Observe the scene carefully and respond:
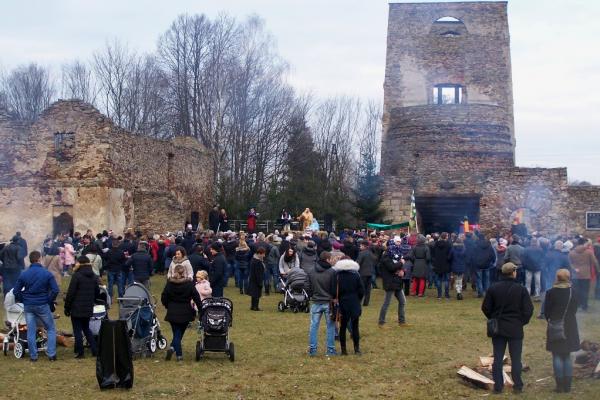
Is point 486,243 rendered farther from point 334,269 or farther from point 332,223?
point 332,223

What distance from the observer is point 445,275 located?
20.0 m

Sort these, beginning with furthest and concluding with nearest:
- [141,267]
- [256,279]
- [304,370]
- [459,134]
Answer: [459,134] → [256,279] → [141,267] → [304,370]

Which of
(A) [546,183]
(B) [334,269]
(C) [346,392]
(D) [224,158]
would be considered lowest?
(C) [346,392]

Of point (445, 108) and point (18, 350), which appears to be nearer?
point (18, 350)

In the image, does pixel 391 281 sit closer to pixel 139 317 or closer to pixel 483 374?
pixel 483 374

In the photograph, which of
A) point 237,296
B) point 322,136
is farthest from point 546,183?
point 322,136

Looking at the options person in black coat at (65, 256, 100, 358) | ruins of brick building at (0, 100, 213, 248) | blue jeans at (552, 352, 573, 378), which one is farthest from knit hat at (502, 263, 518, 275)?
ruins of brick building at (0, 100, 213, 248)

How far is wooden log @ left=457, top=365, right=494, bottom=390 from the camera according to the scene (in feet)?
32.8

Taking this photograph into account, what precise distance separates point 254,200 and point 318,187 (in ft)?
11.6

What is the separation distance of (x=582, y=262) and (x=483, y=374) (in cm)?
766

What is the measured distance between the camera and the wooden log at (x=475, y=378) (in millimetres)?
10000

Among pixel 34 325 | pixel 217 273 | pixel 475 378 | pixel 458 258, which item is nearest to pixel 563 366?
pixel 475 378

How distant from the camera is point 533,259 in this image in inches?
734

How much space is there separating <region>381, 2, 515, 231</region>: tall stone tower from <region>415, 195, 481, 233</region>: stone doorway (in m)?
0.05
